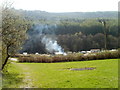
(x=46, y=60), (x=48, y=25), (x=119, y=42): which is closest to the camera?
(x=46, y=60)

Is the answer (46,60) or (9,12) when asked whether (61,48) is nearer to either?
(46,60)

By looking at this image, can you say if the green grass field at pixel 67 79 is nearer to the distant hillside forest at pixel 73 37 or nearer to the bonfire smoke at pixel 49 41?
the distant hillside forest at pixel 73 37

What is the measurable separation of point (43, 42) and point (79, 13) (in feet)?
293

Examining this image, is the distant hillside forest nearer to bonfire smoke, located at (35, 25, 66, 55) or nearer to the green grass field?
bonfire smoke, located at (35, 25, 66, 55)

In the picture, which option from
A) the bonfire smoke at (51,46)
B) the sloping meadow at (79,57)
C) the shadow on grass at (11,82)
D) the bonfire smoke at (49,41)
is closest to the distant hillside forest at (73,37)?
the bonfire smoke at (49,41)

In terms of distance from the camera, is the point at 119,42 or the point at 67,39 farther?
the point at 67,39

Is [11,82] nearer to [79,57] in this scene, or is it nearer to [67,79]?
[67,79]

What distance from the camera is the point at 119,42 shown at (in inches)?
2382

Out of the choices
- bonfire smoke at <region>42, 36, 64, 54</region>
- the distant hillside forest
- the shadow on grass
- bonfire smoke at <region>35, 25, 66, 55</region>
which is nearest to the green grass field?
the shadow on grass

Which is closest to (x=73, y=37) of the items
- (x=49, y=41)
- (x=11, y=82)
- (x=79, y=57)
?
(x=49, y=41)

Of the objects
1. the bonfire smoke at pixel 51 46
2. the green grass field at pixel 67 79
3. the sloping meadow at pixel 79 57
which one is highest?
the green grass field at pixel 67 79

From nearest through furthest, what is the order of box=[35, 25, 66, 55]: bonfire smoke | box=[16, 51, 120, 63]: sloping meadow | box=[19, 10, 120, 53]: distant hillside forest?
1. box=[16, 51, 120, 63]: sloping meadow
2. box=[19, 10, 120, 53]: distant hillside forest
3. box=[35, 25, 66, 55]: bonfire smoke

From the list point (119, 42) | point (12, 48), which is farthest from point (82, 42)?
point (12, 48)

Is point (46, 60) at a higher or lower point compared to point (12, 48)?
lower
